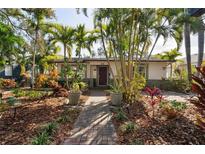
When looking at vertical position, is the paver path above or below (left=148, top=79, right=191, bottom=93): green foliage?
below

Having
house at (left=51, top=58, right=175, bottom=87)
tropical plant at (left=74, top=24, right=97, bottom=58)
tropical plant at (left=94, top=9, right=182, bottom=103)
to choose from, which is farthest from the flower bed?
house at (left=51, top=58, right=175, bottom=87)

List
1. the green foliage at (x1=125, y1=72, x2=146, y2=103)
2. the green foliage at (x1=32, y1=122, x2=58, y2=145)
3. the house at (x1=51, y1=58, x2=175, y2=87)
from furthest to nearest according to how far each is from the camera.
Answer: the house at (x1=51, y1=58, x2=175, y2=87)
the green foliage at (x1=125, y1=72, x2=146, y2=103)
the green foliage at (x1=32, y1=122, x2=58, y2=145)

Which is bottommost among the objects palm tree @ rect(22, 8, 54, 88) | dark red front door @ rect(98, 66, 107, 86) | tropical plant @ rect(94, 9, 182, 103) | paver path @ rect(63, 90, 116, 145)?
paver path @ rect(63, 90, 116, 145)

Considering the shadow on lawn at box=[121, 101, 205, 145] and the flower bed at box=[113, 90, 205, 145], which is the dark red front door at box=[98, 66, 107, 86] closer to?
the flower bed at box=[113, 90, 205, 145]

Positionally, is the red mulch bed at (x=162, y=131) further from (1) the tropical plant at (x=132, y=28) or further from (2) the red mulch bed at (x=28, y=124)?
(1) the tropical plant at (x=132, y=28)

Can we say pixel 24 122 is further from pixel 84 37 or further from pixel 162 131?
pixel 84 37

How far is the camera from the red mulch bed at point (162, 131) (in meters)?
5.16

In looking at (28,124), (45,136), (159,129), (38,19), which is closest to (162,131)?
(159,129)

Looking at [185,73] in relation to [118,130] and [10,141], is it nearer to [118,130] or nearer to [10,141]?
[118,130]

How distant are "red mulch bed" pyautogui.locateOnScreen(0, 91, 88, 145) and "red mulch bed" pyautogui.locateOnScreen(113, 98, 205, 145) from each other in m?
1.47

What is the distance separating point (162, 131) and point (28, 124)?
12.3 feet

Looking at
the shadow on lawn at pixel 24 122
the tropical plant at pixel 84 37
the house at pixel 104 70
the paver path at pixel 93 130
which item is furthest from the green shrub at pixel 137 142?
the house at pixel 104 70

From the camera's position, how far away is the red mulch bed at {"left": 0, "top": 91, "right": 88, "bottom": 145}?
5.29 meters

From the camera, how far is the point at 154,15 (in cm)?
1041
